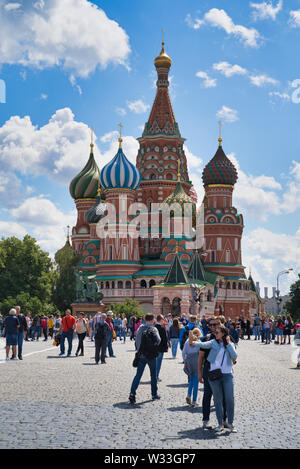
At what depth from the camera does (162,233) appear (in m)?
69.9

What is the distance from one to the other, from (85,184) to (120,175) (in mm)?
15560

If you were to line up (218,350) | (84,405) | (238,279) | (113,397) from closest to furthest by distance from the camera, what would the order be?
(218,350), (84,405), (113,397), (238,279)

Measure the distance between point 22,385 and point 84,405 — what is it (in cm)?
327

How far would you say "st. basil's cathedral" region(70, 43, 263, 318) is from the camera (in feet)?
215

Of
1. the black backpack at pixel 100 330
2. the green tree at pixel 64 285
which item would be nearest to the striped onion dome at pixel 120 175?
the green tree at pixel 64 285

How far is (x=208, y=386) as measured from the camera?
9656 millimetres

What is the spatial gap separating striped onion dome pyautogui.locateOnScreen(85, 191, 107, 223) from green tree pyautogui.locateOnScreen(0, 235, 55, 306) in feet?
38.5

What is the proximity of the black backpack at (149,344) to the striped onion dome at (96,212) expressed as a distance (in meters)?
62.5

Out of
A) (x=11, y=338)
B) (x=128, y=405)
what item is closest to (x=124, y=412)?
(x=128, y=405)

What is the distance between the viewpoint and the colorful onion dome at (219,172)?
245 feet

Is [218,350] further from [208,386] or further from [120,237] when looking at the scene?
[120,237]

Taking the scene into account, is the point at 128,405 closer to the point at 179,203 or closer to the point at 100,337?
the point at 100,337
